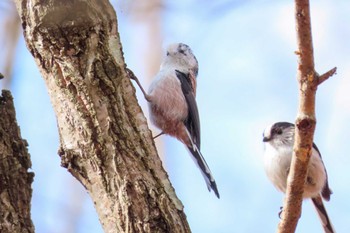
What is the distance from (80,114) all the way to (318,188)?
1.56 m

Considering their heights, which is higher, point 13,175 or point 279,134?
point 279,134

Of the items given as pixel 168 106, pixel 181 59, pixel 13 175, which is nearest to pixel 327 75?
pixel 13 175

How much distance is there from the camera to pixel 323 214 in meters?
2.79

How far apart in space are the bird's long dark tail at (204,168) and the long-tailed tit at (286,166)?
0.89ft

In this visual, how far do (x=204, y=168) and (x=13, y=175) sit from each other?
5.43 feet

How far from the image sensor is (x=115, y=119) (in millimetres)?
1642

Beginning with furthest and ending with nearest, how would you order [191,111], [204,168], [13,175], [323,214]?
[191,111], [204,168], [323,214], [13,175]

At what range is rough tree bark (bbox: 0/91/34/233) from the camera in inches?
59.2

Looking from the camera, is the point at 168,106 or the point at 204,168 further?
the point at 168,106

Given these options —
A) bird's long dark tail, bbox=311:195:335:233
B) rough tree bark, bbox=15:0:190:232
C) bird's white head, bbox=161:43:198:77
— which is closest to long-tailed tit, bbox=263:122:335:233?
bird's long dark tail, bbox=311:195:335:233

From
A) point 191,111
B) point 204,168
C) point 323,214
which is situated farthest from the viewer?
point 191,111

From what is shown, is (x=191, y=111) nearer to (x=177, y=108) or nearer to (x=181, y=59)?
(x=177, y=108)

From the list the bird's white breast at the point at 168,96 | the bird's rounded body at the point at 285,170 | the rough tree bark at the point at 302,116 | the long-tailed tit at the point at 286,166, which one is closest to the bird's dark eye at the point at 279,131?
the long-tailed tit at the point at 286,166

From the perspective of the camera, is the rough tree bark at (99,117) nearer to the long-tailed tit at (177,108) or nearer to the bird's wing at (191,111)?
the long-tailed tit at (177,108)
